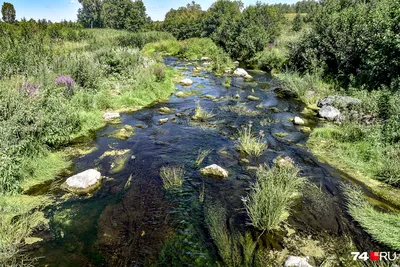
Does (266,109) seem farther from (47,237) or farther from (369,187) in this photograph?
(47,237)

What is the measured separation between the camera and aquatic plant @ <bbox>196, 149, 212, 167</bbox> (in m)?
7.68

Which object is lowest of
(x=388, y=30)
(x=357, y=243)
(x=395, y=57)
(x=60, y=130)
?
(x=357, y=243)

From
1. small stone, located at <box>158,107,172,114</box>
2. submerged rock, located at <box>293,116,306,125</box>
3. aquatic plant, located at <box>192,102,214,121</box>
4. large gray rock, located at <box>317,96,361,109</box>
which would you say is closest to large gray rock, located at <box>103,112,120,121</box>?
small stone, located at <box>158,107,172,114</box>

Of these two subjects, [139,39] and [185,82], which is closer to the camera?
[185,82]

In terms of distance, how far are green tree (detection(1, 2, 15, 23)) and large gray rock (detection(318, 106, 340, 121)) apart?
58.7 m

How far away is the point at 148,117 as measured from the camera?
37.9 feet

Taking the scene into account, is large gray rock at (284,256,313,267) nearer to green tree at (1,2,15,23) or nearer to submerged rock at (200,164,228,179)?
submerged rock at (200,164,228,179)

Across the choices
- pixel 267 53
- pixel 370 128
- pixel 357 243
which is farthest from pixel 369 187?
pixel 267 53

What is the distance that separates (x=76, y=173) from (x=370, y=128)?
9766mm

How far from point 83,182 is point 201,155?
139 inches

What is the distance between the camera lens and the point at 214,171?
7.07 meters

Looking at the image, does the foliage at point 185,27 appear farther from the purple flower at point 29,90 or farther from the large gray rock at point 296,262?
the large gray rock at point 296,262

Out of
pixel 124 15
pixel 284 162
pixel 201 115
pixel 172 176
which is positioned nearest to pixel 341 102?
pixel 284 162
